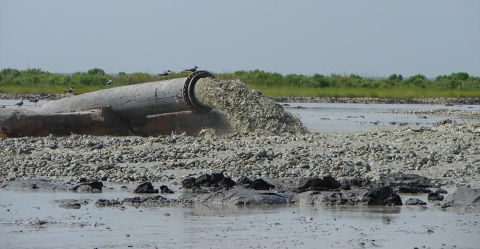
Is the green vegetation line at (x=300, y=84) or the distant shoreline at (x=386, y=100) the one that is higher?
the green vegetation line at (x=300, y=84)

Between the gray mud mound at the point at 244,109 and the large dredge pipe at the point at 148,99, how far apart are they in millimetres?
251

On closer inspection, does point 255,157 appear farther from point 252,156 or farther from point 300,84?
point 300,84

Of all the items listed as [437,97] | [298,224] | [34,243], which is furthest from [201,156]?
[437,97]

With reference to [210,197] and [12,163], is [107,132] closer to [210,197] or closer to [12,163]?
[12,163]

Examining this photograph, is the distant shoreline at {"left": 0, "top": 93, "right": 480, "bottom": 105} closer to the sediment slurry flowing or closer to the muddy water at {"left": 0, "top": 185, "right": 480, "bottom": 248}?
the sediment slurry flowing

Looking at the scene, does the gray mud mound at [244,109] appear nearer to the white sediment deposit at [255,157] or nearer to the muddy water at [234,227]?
the white sediment deposit at [255,157]

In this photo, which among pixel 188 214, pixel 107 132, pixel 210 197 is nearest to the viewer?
pixel 188 214

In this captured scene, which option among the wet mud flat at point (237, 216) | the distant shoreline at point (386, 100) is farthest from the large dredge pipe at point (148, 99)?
the distant shoreline at point (386, 100)

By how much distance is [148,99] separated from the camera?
792 inches

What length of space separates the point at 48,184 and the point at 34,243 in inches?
183

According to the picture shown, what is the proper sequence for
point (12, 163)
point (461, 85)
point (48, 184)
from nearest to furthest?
Result: point (48, 184)
point (12, 163)
point (461, 85)

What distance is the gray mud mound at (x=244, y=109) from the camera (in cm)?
1927

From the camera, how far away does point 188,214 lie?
10.3 meters

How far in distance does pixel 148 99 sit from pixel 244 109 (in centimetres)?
230
